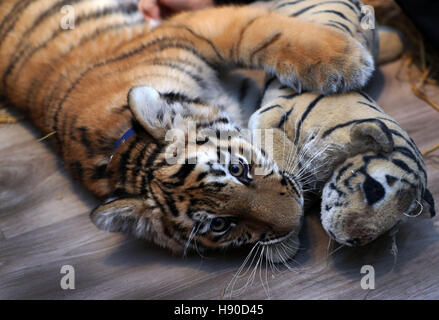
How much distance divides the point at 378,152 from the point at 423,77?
0.95 meters

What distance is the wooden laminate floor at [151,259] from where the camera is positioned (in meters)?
1.24

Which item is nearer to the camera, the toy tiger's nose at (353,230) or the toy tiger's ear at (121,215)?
the toy tiger's nose at (353,230)

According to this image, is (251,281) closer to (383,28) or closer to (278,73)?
(278,73)

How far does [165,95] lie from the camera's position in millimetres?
1422

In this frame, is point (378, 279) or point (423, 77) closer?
point (378, 279)

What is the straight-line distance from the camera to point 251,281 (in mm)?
1297

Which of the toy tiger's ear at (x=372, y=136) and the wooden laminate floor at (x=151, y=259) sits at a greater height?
the toy tiger's ear at (x=372, y=136)

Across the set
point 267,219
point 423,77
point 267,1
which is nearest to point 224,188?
point 267,219

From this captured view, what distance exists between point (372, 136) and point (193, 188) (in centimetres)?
47

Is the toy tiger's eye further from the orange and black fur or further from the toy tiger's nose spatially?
the toy tiger's nose

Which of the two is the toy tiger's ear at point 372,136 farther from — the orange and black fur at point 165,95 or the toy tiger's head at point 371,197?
the orange and black fur at point 165,95

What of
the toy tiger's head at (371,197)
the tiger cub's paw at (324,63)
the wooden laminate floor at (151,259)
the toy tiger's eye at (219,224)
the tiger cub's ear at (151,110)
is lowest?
the wooden laminate floor at (151,259)

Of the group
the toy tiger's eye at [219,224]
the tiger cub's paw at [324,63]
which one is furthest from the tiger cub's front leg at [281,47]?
the toy tiger's eye at [219,224]

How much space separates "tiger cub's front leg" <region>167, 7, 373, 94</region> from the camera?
1409 mm
